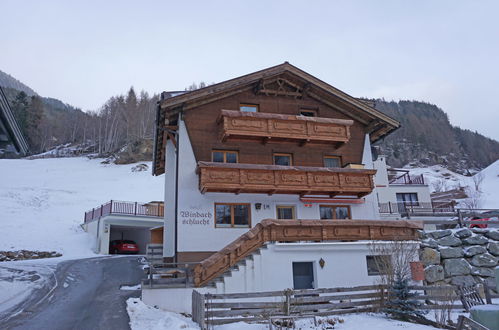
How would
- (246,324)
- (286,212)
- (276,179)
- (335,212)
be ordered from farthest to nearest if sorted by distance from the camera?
(335,212), (286,212), (276,179), (246,324)

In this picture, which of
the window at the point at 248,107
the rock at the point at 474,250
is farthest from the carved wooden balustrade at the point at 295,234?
the window at the point at 248,107

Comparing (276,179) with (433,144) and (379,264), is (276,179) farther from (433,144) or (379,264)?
(433,144)

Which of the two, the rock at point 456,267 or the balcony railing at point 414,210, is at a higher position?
the balcony railing at point 414,210

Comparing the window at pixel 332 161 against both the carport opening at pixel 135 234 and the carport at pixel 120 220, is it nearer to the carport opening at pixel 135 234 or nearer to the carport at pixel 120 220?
the carport at pixel 120 220

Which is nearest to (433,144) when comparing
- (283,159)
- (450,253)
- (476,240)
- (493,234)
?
(493,234)

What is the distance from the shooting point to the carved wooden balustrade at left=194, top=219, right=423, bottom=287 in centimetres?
1455

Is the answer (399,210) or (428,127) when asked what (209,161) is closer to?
(399,210)

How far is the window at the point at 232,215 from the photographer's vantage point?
20125 millimetres

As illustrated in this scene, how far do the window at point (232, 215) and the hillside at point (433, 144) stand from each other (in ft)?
299

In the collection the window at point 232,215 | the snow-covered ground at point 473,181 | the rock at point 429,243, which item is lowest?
the rock at point 429,243

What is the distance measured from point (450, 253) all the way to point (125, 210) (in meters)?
23.4

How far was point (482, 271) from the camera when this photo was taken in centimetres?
1789

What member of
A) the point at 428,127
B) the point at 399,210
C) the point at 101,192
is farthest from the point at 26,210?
the point at 428,127

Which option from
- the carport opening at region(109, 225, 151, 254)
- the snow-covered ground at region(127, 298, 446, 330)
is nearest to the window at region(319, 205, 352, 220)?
the snow-covered ground at region(127, 298, 446, 330)
